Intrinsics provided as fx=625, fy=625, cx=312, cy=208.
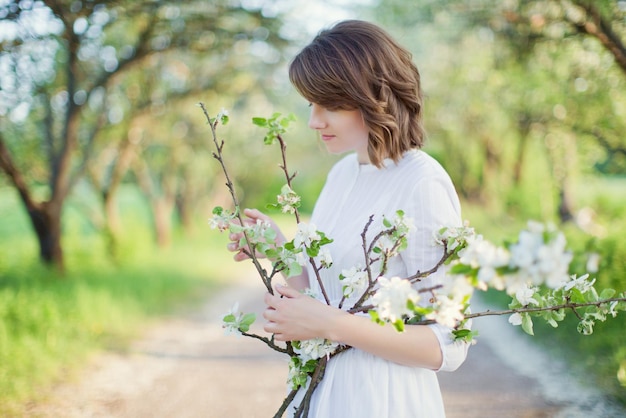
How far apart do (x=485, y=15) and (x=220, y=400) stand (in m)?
5.13

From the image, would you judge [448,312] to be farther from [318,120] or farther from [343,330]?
[318,120]

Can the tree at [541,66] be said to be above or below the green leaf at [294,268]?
above

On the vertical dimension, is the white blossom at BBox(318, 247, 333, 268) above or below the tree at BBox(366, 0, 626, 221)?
below

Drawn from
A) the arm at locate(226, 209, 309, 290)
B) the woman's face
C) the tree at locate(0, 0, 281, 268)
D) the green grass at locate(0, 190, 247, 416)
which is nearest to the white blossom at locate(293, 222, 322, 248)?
the arm at locate(226, 209, 309, 290)

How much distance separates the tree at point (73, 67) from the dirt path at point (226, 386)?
266 centimetres

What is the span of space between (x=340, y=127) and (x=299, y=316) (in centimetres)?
60

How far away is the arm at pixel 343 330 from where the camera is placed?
5.11ft

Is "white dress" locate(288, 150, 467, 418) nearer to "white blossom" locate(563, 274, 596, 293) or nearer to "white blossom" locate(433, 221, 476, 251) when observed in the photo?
"white blossom" locate(433, 221, 476, 251)

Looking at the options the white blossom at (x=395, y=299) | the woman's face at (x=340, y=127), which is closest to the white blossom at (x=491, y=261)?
the white blossom at (x=395, y=299)

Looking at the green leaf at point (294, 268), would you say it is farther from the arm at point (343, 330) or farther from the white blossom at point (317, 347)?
the white blossom at point (317, 347)

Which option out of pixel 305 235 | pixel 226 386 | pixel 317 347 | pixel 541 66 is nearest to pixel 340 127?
pixel 305 235

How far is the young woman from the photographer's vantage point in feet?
5.20

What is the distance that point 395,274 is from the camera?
1765 millimetres

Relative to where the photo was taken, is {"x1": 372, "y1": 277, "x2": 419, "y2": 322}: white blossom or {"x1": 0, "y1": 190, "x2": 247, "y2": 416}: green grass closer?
{"x1": 372, "y1": 277, "x2": 419, "y2": 322}: white blossom
